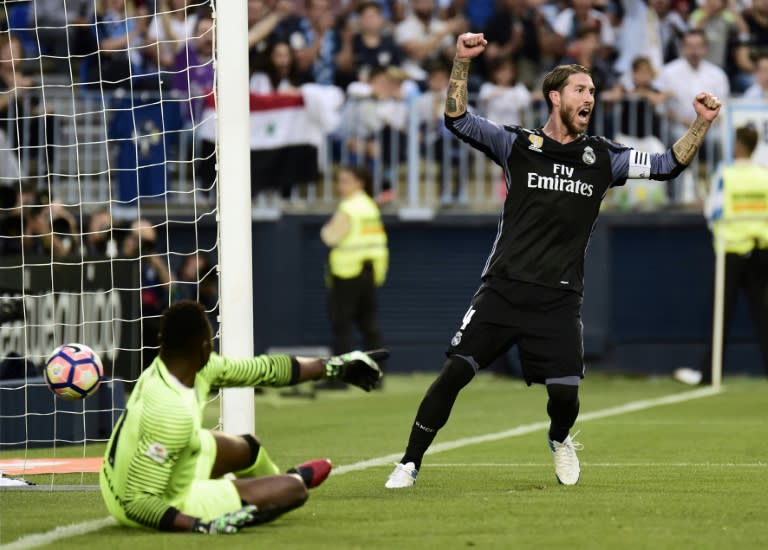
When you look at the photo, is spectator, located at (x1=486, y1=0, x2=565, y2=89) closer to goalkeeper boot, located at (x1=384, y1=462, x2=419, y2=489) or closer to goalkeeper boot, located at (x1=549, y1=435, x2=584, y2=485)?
goalkeeper boot, located at (x1=549, y1=435, x2=584, y2=485)

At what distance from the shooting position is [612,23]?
19.1 metres

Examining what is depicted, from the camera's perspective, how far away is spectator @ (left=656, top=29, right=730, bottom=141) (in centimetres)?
1805

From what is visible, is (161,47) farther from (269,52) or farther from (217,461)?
(217,461)

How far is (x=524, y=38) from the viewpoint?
18.6 m

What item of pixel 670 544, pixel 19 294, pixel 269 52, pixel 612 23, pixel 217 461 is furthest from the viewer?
pixel 612 23

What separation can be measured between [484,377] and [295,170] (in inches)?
122

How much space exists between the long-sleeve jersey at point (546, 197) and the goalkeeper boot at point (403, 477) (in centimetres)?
101

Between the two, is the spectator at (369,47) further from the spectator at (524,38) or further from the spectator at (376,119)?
the spectator at (524,38)

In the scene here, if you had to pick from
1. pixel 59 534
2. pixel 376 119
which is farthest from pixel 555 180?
pixel 376 119

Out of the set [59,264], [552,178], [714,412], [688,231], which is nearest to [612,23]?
[688,231]

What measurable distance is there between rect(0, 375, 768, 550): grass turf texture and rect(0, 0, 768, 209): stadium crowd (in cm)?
494

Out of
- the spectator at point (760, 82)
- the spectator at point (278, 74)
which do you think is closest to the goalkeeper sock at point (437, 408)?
the spectator at point (278, 74)

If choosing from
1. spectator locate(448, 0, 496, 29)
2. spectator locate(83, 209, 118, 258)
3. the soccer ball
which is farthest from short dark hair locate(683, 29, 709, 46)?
the soccer ball

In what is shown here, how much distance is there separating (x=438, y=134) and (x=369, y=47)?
1247 mm
